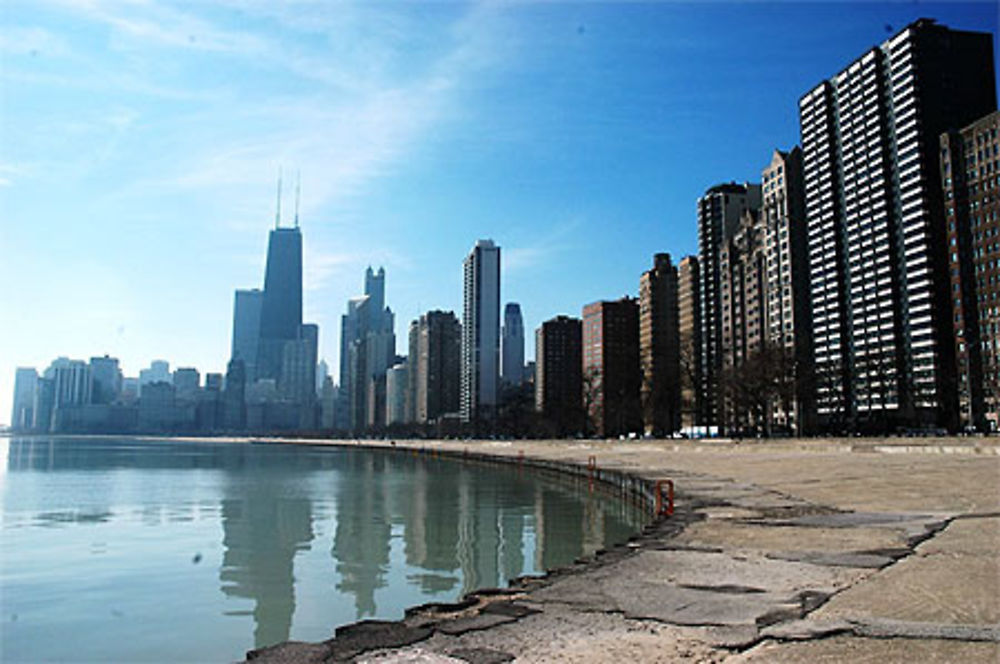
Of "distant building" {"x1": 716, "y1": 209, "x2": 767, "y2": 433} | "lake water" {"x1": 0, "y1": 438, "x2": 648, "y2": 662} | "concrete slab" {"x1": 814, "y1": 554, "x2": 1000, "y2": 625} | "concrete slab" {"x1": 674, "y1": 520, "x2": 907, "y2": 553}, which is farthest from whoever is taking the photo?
"distant building" {"x1": 716, "y1": 209, "x2": 767, "y2": 433}

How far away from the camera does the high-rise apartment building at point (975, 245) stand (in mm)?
130000

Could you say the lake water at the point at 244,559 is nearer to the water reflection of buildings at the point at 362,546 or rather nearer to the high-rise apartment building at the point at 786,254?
the water reflection of buildings at the point at 362,546

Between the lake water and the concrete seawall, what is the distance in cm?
543

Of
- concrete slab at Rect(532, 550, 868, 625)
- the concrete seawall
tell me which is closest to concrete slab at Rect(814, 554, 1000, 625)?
the concrete seawall

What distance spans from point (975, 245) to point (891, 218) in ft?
80.7

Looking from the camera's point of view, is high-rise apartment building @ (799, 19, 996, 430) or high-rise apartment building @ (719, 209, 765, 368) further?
high-rise apartment building @ (719, 209, 765, 368)

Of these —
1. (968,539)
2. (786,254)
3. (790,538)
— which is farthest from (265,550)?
(786,254)

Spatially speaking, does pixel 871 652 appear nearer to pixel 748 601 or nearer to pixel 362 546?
pixel 748 601

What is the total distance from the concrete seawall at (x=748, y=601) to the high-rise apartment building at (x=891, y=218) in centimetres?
12775

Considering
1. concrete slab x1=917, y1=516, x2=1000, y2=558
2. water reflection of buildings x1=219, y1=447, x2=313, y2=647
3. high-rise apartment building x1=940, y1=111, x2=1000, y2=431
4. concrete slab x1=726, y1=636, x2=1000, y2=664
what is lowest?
water reflection of buildings x1=219, y1=447, x2=313, y2=647

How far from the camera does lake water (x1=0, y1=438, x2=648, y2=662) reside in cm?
1425

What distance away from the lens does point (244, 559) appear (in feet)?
74.6

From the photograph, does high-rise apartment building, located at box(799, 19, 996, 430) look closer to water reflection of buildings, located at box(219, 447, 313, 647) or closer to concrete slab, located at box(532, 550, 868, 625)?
water reflection of buildings, located at box(219, 447, 313, 647)

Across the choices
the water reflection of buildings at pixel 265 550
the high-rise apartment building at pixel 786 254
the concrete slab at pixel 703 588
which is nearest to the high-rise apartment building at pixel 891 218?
the high-rise apartment building at pixel 786 254
